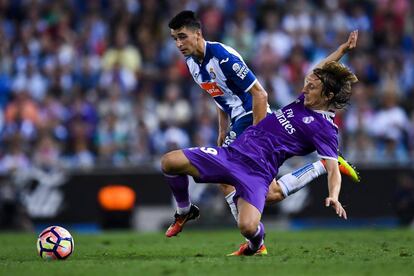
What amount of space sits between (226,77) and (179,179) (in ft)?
4.25

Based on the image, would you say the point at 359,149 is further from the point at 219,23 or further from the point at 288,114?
the point at 288,114

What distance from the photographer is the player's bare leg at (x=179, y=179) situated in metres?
10.4

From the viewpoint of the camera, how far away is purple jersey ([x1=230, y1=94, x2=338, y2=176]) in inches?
408

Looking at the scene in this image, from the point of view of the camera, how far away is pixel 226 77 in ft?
36.1

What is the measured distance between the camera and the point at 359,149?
64.1ft

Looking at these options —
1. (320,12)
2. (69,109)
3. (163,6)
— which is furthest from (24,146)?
(320,12)

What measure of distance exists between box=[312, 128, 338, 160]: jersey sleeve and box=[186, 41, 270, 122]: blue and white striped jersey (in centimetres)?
104

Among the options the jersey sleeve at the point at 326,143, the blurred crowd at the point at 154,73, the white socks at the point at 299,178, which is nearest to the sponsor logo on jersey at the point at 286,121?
the jersey sleeve at the point at 326,143

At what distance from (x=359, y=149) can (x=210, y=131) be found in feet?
9.84

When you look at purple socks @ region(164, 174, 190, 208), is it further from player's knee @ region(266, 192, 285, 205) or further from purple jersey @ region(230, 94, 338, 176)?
player's knee @ region(266, 192, 285, 205)

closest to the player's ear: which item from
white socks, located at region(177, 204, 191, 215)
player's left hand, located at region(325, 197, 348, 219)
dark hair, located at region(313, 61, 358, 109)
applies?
dark hair, located at region(313, 61, 358, 109)

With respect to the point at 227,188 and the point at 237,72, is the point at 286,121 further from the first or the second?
the point at 227,188

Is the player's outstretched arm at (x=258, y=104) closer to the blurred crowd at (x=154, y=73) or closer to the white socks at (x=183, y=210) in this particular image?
the white socks at (x=183, y=210)

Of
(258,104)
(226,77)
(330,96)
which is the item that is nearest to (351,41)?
(330,96)
